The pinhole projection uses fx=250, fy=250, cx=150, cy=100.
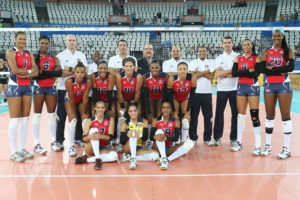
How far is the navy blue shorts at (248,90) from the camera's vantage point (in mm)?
4328

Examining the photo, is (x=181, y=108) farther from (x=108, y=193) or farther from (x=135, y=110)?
(x=108, y=193)

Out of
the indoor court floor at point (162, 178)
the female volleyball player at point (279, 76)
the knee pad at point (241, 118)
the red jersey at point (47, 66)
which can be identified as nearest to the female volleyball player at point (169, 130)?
the indoor court floor at point (162, 178)

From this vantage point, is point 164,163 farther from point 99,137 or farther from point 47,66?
point 47,66

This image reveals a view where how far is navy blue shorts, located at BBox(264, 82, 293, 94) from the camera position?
406 centimetres

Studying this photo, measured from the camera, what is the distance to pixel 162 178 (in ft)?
11.1

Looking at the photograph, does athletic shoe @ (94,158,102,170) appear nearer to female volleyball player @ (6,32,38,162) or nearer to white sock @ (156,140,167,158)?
white sock @ (156,140,167,158)

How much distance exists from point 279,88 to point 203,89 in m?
1.34

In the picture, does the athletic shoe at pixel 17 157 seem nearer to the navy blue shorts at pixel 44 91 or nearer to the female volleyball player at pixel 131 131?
the navy blue shorts at pixel 44 91

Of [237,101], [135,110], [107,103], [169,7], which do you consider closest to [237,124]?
[237,101]

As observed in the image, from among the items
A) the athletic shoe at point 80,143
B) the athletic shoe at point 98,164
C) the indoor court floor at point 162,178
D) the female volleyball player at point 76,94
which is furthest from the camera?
the athletic shoe at point 80,143

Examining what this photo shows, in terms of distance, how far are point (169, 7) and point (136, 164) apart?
1045 inches

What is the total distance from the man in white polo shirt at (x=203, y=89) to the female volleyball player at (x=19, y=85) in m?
2.94

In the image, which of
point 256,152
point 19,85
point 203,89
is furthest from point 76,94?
point 256,152

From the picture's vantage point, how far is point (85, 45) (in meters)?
20.2
